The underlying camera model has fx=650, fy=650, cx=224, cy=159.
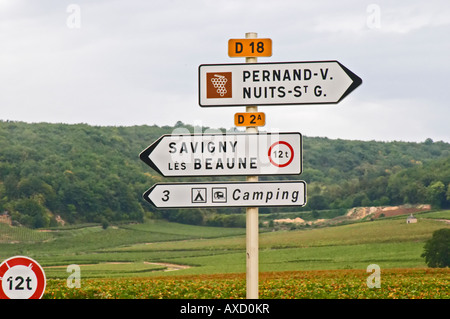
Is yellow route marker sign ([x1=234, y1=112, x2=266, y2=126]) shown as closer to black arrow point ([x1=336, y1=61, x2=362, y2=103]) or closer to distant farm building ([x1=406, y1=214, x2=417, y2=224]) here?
black arrow point ([x1=336, y1=61, x2=362, y2=103])

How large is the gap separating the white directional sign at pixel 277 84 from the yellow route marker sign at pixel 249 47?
0.40 ft

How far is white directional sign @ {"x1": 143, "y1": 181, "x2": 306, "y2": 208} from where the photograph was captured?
289 inches

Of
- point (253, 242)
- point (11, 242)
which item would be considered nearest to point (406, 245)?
point (11, 242)

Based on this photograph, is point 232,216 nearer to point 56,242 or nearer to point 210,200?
point 56,242

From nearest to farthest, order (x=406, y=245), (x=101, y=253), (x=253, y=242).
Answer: (x=253, y=242), (x=406, y=245), (x=101, y=253)

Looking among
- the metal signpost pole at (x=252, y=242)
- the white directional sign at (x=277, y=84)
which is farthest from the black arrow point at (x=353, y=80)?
the metal signpost pole at (x=252, y=242)

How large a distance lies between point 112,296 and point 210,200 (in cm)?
1537

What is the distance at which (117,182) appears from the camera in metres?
145

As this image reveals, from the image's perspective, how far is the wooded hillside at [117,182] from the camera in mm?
135125

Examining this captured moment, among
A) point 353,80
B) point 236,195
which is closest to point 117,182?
point 236,195

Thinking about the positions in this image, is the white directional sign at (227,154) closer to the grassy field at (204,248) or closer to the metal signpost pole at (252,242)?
the metal signpost pole at (252,242)

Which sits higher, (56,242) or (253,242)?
(253,242)
